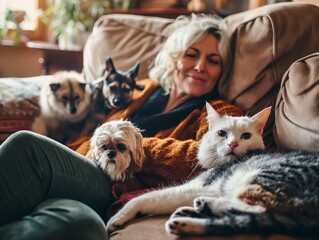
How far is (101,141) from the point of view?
4.87 feet

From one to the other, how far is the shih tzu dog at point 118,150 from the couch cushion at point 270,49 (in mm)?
498

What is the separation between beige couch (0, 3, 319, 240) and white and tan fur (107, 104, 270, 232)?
44mm

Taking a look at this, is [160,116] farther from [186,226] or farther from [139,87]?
[186,226]

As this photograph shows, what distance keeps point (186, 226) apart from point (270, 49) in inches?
35.6

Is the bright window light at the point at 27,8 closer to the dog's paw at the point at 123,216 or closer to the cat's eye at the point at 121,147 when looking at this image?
the cat's eye at the point at 121,147

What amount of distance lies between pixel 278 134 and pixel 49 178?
80 cm

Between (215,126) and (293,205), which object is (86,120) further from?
(293,205)

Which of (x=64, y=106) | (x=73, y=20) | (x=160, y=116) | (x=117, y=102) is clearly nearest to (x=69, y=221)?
(x=160, y=116)

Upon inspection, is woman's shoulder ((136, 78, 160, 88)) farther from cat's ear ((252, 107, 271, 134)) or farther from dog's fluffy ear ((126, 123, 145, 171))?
cat's ear ((252, 107, 271, 134))

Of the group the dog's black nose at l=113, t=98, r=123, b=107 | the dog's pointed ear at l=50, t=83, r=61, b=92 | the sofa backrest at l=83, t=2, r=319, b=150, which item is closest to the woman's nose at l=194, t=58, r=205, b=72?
the sofa backrest at l=83, t=2, r=319, b=150

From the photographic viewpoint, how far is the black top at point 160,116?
5.75 ft

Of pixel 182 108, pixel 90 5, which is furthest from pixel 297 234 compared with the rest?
pixel 90 5

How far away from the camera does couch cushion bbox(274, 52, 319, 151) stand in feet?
4.27

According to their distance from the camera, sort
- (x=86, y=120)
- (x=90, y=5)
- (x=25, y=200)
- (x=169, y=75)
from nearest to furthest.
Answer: (x=25, y=200)
(x=169, y=75)
(x=86, y=120)
(x=90, y=5)
